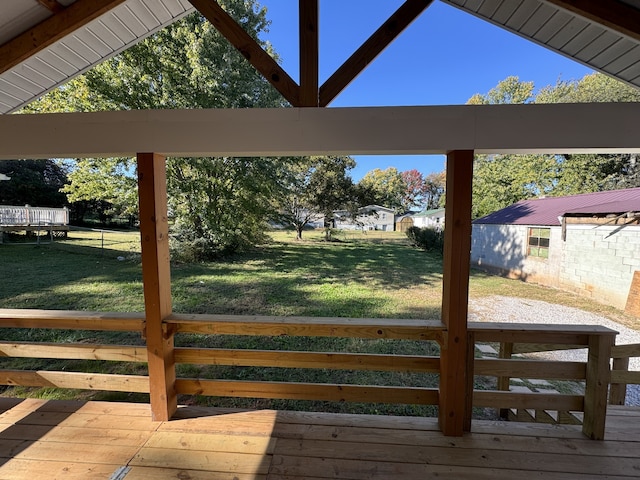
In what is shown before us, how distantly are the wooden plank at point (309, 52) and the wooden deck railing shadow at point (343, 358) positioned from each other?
1.33 metres

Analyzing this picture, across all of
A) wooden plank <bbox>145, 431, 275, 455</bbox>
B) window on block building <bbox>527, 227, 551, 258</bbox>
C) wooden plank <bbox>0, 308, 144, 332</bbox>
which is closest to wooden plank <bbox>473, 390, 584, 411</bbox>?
wooden plank <bbox>145, 431, 275, 455</bbox>

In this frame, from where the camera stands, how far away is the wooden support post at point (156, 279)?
5.38 ft

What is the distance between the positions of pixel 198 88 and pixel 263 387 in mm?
6965

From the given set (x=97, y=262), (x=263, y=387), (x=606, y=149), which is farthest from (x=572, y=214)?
(x=97, y=262)

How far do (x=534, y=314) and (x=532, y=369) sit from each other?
16.1 ft

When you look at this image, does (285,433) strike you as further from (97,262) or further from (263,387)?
(97,262)

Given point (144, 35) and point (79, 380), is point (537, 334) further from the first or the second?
point (144, 35)

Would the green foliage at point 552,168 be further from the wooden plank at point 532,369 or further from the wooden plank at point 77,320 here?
the wooden plank at point 77,320

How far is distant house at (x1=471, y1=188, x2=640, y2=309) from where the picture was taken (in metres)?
5.81

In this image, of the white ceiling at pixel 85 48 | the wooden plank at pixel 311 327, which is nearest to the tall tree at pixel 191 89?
the white ceiling at pixel 85 48

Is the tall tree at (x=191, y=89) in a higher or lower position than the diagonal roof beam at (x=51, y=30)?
higher

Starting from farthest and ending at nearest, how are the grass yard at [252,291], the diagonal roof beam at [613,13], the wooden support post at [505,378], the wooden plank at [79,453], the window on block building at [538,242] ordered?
the window on block building at [538,242]
the grass yard at [252,291]
the wooden support post at [505,378]
the wooden plank at [79,453]
the diagonal roof beam at [613,13]

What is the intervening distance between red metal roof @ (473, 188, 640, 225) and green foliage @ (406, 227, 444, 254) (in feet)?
5.32

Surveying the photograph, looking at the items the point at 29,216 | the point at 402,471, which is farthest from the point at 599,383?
the point at 29,216
